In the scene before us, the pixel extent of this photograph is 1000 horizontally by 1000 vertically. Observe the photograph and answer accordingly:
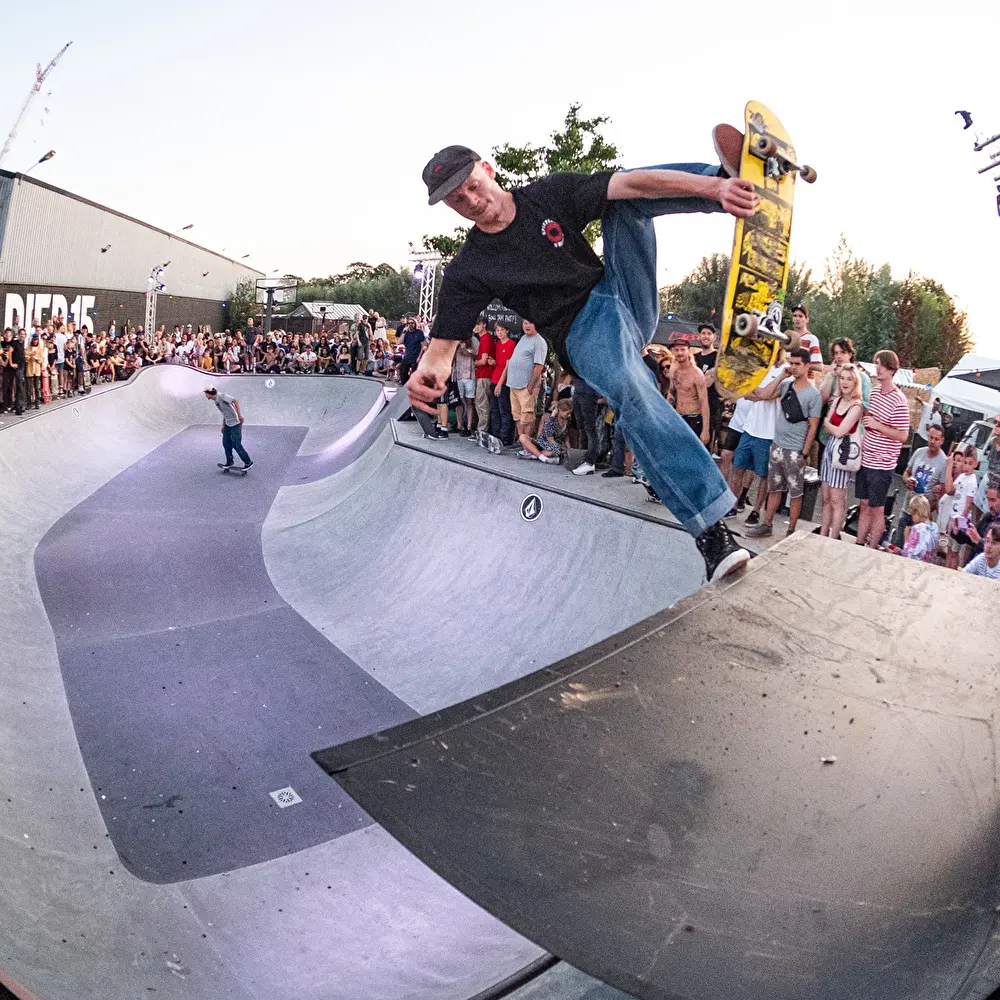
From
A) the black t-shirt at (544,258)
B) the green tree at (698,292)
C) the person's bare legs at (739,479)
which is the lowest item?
the person's bare legs at (739,479)

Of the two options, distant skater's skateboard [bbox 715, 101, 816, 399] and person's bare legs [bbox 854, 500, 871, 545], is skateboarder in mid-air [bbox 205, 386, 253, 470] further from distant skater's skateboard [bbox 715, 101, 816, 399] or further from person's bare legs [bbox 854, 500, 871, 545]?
distant skater's skateboard [bbox 715, 101, 816, 399]

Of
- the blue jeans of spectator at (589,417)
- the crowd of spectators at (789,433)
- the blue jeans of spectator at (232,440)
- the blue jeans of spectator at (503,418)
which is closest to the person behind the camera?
the crowd of spectators at (789,433)

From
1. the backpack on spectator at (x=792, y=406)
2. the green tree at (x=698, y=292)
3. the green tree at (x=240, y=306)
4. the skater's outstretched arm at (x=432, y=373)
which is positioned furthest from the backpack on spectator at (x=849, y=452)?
the green tree at (x=240, y=306)

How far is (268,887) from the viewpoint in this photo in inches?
155

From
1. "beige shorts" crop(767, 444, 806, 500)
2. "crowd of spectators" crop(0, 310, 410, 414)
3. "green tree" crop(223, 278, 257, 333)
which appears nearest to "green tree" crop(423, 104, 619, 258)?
"crowd of spectators" crop(0, 310, 410, 414)

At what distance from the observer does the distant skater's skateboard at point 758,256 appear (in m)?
3.29

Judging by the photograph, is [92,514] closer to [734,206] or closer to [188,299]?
[734,206]

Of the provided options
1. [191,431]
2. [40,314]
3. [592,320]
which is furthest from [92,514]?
[40,314]

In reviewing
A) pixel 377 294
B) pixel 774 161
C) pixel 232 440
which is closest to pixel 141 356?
pixel 232 440

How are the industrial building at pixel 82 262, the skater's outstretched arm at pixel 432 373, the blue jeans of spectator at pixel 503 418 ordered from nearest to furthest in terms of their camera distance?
1. the skater's outstretched arm at pixel 432 373
2. the blue jeans of spectator at pixel 503 418
3. the industrial building at pixel 82 262

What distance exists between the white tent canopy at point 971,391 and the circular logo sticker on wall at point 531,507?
962cm

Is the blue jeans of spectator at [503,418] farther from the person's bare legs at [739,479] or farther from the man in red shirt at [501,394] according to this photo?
the person's bare legs at [739,479]

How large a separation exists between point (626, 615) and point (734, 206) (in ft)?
10.0

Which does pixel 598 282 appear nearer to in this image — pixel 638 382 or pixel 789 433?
pixel 638 382
